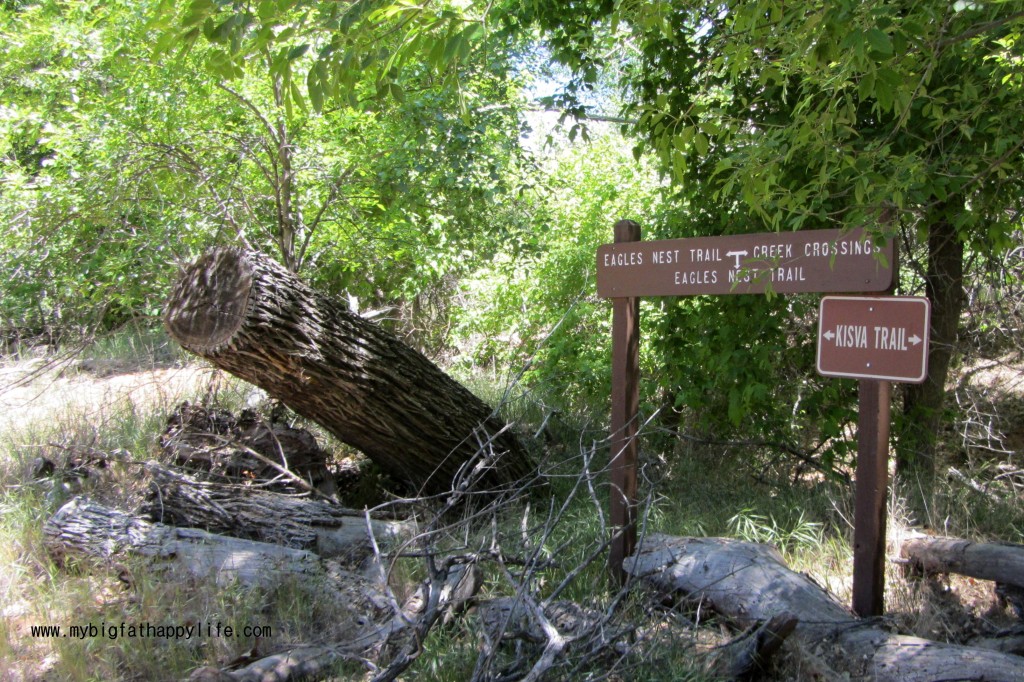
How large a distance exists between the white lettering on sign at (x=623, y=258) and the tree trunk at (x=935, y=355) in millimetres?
2277

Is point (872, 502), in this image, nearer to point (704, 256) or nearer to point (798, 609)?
point (798, 609)

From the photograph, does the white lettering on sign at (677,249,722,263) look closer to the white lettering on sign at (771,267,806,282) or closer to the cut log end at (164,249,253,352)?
the white lettering on sign at (771,267,806,282)

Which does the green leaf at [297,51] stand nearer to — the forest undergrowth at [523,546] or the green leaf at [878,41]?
the green leaf at [878,41]

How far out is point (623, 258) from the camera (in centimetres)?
434

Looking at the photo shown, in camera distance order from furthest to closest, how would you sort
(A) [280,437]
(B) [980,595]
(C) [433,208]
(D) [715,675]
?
(C) [433,208] < (A) [280,437] < (B) [980,595] < (D) [715,675]

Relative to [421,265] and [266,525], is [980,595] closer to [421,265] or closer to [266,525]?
[266,525]

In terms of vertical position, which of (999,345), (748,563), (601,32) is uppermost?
(601,32)

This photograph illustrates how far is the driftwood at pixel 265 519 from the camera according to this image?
475 centimetres

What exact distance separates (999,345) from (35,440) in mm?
7338

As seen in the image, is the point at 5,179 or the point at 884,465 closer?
the point at 884,465

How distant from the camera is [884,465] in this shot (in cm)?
359

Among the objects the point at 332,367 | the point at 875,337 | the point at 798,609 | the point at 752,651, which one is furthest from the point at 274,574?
the point at 875,337

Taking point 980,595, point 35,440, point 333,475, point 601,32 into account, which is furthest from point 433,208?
point 980,595

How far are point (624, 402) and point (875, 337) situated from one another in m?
1.29
